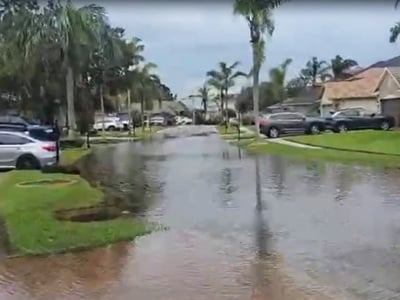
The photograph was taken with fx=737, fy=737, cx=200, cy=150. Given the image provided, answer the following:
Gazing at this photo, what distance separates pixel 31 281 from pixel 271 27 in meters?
30.9

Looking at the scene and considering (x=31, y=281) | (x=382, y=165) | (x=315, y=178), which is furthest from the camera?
(x=382, y=165)

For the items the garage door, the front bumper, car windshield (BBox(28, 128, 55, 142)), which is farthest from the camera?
the garage door

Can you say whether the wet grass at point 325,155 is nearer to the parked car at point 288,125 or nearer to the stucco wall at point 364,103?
the parked car at point 288,125

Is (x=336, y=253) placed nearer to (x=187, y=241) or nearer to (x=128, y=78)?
(x=187, y=241)

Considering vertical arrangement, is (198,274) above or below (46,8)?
below

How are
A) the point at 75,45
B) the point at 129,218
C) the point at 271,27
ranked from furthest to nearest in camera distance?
the point at 75,45, the point at 271,27, the point at 129,218

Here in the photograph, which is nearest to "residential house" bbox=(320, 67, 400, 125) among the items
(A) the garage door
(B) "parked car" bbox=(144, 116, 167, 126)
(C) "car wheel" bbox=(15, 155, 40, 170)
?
(A) the garage door

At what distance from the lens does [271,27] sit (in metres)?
38.2

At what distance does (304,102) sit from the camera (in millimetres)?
84125

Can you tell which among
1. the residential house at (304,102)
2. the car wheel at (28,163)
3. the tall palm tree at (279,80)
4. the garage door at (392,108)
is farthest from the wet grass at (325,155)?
the tall palm tree at (279,80)

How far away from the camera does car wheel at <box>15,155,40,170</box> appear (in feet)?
79.8

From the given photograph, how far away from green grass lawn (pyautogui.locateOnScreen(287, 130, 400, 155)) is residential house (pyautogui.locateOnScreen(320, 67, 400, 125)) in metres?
16.2

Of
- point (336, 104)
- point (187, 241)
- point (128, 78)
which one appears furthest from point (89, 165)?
point (336, 104)

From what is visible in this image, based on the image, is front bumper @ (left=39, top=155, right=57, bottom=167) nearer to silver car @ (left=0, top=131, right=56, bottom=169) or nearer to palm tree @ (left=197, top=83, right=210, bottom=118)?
silver car @ (left=0, top=131, right=56, bottom=169)
